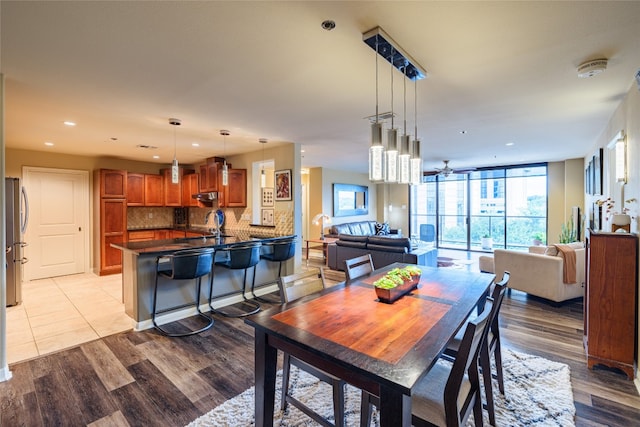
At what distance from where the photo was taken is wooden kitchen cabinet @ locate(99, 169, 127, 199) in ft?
19.6

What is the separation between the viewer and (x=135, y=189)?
21.4 ft

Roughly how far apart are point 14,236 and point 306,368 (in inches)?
193

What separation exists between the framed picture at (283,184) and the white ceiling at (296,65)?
0.90 metres

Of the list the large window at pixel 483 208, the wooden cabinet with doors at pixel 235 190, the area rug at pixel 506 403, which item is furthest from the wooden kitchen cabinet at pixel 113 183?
the large window at pixel 483 208

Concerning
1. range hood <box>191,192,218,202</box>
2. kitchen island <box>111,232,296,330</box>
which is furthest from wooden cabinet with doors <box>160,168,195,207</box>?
kitchen island <box>111,232,296,330</box>

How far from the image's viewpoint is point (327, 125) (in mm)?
3980

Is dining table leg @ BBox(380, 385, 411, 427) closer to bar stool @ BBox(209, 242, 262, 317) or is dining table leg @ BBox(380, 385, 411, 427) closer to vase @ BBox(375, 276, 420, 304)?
vase @ BBox(375, 276, 420, 304)

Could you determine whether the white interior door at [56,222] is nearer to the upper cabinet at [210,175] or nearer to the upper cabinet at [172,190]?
the upper cabinet at [172,190]

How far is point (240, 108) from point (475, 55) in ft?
7.63

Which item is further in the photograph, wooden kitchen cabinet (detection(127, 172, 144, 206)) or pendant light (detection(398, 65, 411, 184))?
wooden kitchen cabinet (detection(127, 172, 144, 206))

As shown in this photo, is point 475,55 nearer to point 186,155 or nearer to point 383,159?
point 383,159

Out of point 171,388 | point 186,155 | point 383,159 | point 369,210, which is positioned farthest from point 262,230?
point 369,210

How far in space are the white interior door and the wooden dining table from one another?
6.40 metres

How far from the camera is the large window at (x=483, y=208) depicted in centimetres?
803
